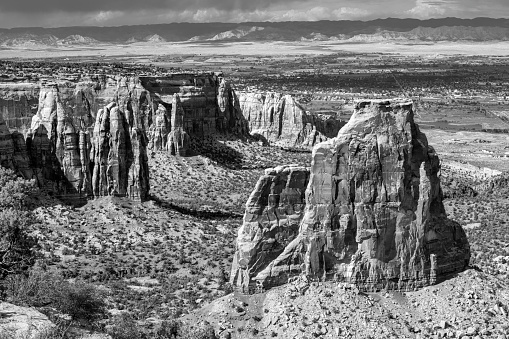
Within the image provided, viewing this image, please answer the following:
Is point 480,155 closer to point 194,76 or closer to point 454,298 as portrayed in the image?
point 194,76

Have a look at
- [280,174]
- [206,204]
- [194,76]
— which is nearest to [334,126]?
[194,76]

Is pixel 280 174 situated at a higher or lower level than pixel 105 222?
higher

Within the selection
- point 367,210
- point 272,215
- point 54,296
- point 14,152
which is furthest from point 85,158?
point 367,210

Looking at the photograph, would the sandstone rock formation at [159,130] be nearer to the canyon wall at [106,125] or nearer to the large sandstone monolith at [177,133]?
the canyon wall at [106,125]

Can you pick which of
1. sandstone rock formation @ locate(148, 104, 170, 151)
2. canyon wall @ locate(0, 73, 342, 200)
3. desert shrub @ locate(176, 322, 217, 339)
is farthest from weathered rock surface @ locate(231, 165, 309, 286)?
sandstone rock formation @ locate(148, 104, 170, 151)

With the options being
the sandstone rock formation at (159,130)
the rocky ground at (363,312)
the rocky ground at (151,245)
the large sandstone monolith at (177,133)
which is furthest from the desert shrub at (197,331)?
the large sandstone monolith at (177,133)

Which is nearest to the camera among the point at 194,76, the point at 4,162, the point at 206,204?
the point at 4,162

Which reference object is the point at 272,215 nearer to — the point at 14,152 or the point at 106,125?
the point at 106,125
